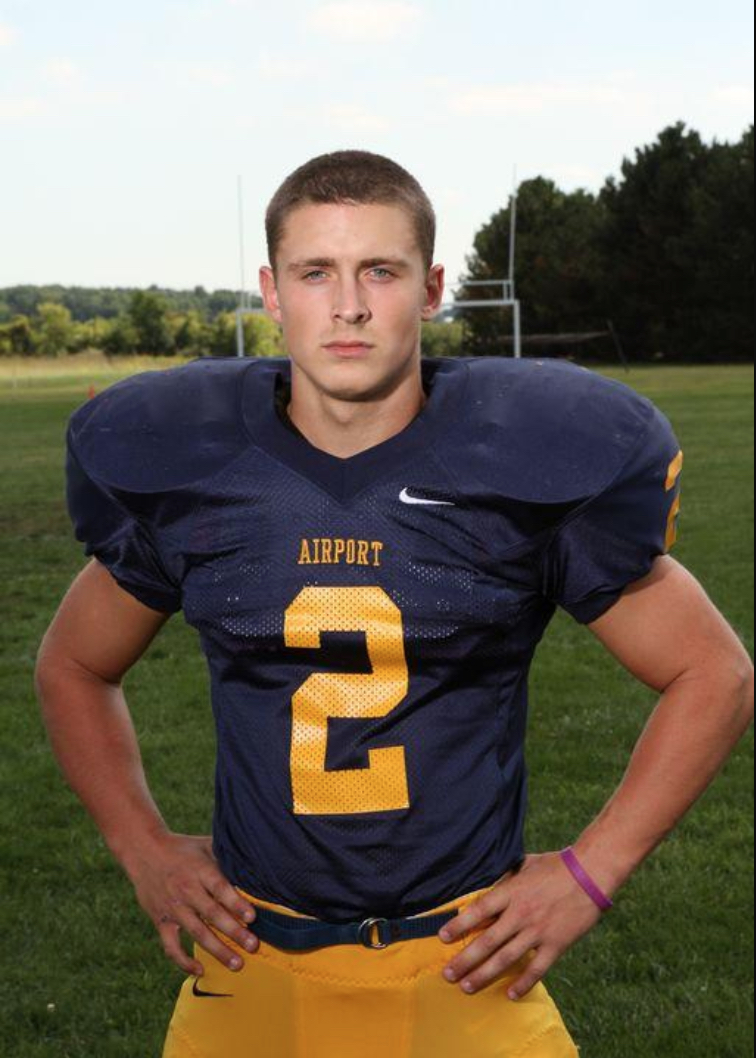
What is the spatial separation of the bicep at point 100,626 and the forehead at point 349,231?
22.6 inches

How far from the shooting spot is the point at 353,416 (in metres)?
2.17

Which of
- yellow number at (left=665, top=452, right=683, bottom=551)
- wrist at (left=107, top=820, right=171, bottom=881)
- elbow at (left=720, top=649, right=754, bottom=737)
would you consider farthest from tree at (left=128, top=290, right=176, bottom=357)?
elbow at (left=720, top=649, right=754, bottom=737)

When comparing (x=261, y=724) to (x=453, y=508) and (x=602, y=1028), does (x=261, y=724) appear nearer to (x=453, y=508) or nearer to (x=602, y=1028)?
(x=453, y=508)

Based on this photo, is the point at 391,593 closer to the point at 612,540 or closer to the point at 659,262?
the point at 612,540

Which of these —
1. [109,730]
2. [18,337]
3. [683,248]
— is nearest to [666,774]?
[109,730]

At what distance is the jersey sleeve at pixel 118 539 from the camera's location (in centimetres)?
225

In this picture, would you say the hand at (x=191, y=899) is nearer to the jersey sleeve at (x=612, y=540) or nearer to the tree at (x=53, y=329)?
the jersey sleeve at (x=612, y=540)

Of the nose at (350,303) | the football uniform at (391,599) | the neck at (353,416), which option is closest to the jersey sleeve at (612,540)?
the football uniform at (391,599)

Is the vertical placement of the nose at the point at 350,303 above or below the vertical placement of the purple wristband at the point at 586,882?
above

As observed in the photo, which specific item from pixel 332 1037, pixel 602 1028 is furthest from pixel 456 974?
pixel 602 1028

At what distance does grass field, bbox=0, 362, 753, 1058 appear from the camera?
160 inches

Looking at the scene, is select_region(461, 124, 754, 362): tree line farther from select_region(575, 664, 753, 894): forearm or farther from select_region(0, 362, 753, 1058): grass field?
select_region(575, 664, 753, 894): forearm

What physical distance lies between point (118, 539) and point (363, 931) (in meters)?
0.65

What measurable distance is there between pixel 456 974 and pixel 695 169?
51.7m
